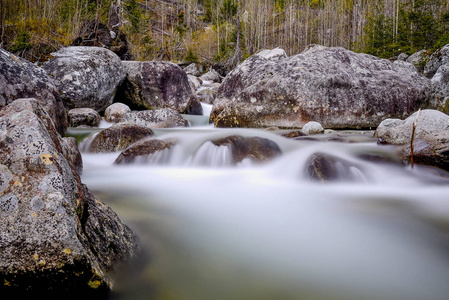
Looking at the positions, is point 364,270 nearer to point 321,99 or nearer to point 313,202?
point 313,202

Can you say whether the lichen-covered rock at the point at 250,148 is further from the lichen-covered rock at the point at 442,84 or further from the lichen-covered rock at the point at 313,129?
the lichen-covered rock at the point at 442,84

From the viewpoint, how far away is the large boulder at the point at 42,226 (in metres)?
1.08

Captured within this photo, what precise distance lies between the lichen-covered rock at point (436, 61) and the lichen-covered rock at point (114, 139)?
13.1 metres

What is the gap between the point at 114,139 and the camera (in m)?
4.85

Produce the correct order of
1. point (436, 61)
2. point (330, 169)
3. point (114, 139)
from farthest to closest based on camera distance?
point (436, 61) < point (114, 139) < point (330, 169)

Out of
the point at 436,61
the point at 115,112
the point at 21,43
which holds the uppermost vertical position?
the point at 436,61

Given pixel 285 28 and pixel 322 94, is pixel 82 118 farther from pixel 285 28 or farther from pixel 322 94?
pixel 285 28

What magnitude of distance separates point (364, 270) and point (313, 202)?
1.17 meters

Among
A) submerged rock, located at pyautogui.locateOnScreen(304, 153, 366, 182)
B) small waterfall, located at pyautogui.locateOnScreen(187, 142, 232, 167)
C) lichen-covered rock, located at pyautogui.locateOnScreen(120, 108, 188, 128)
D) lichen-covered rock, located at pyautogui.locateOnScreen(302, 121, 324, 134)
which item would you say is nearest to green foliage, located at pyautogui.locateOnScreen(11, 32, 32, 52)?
lichen-covered rock, located at pyautogui.locateOnScreen(120, 108, 188, 128)

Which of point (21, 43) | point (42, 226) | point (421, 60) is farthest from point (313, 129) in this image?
point (421, 60)

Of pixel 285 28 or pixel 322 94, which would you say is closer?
pixel 322 94

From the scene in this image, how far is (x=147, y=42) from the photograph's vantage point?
18.8 m

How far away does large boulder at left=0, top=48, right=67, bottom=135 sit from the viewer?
4566 mm

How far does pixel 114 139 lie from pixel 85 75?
3883 millimetres
